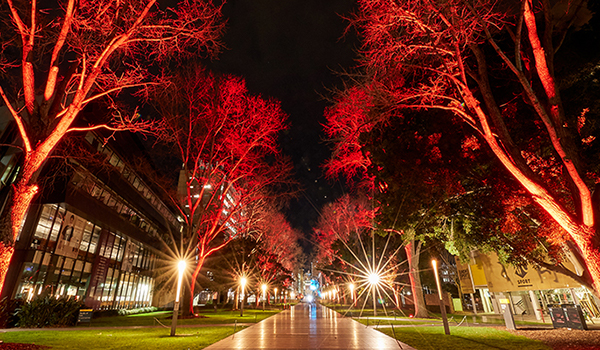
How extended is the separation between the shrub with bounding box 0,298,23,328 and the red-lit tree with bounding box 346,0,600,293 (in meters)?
19.2

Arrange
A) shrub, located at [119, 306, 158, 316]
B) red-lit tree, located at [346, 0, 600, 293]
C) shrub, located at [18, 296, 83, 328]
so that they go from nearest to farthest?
1. red-lit tree, located at [346, 0, 600, 293]
2. shrub, located at [18, 296, 83, 328]
3. shrub, located at [119, 306, 158, 316]

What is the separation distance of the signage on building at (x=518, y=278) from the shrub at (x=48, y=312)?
81.2 ft

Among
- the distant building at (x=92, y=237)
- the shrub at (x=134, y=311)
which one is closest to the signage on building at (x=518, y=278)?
the distant building at (x=92, y=237)

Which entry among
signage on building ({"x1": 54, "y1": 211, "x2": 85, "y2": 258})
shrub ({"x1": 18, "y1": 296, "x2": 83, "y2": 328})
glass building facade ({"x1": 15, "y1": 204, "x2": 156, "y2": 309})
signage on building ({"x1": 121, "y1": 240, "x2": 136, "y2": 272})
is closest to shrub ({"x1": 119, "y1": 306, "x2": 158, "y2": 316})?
glass building facade ({"x1": 15, "y1": 204, "x2": 156, "y2": 309})

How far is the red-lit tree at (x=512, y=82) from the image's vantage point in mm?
6371

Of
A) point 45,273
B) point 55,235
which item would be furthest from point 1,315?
point 55,235

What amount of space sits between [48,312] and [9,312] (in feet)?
4.85

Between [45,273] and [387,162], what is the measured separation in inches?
897

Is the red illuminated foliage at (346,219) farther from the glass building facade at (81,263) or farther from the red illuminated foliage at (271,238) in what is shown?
the glass building facade at (81,263)

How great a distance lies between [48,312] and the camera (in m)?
14.4

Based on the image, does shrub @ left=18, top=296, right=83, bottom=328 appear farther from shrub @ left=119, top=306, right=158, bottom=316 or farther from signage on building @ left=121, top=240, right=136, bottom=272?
signage on building @ left=121, top=240, right=136, bottom=272

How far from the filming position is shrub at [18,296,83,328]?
45.0 ft

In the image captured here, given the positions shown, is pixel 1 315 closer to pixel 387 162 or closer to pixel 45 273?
pixel 45 273

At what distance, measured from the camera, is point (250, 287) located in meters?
39.4
